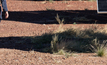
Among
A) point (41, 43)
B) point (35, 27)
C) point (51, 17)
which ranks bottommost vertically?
point (51, 17)

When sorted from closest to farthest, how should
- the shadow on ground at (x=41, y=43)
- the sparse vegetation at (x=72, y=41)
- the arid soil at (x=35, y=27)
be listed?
the arid soil at (x=35, y=27), the sparse vegetation at (x=72, y=41), the shadow on ground at (x=41, y=43)

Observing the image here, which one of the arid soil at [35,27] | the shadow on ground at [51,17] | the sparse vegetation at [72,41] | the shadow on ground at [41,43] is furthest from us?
the shadow on ground at [51,17]

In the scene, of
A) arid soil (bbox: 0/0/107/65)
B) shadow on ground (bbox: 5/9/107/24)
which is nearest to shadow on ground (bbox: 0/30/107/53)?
arid soil (bbox: 0/0/107/65)

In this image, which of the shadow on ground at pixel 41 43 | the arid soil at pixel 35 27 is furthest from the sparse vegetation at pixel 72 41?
the arid soil at pixel 35 27

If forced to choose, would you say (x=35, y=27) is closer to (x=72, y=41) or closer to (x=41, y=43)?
(x=41, y=43)

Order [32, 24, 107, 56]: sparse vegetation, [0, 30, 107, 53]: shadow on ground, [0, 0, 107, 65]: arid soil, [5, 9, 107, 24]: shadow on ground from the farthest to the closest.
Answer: [5, 9, 107, 24]: shadow on ground, [0, 30, 107, 53]: shadow on ground, [32, 24, 107, 56]: sparse vegetation, [0, 0, 107, 65]: arid soil

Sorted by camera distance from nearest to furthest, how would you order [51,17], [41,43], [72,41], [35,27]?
1. [72,41]
2. [41,43]
3. [35,27]
4. [51,17]

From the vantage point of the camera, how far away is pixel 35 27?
1365cm

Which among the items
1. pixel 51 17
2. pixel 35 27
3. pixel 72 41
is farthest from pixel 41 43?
pixel 51 17

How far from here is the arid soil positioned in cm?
690

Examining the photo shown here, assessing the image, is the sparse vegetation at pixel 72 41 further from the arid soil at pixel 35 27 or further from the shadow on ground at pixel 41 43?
→ the arid soil at pixel 35 27

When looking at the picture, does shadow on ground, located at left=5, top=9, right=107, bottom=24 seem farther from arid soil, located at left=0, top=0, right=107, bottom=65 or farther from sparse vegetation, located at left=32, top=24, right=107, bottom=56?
sparse vegetation, located at left=32, top=24, right=107, bottom=56

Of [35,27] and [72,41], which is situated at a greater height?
[72,41]

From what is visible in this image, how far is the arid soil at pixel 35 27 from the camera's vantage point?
6902mm
